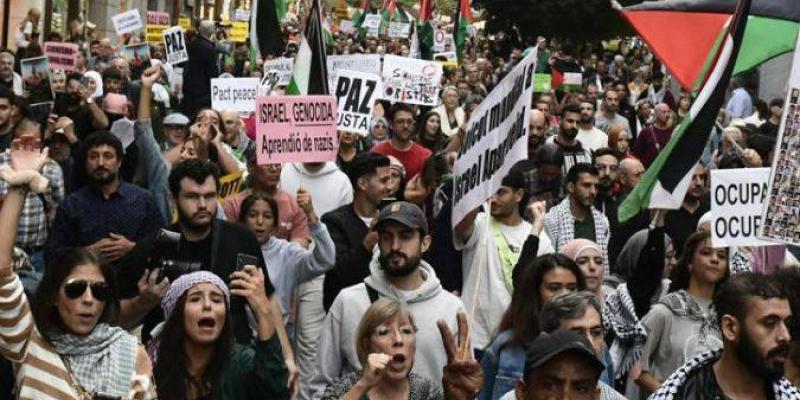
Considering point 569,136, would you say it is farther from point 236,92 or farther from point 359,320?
point 359,320

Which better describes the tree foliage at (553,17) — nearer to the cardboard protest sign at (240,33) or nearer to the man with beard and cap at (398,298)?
the cardboard protest sign at (240,33)

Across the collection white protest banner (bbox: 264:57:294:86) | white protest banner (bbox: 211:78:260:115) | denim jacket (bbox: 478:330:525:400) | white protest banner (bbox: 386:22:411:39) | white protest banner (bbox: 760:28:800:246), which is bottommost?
white protest banner (bbox: 386:22:411:39)

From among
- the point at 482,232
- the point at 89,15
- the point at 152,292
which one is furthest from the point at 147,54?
the point at 89,15

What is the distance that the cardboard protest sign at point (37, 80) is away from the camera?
593 inches

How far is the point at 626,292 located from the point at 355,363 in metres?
1.56

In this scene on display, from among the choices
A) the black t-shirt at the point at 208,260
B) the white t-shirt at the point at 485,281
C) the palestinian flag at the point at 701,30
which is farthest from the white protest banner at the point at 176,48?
the black t-shirt at the point at 208,260

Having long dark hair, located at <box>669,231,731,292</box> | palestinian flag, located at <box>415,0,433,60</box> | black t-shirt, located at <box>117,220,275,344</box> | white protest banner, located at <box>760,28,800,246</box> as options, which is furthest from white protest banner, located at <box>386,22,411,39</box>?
white protest banner, located at <box>760,28,800,246</box>

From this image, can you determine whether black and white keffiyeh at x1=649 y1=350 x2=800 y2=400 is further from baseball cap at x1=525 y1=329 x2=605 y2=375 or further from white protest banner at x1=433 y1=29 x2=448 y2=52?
white protest banner at x1=433 y1=29 x2=448 y2=52

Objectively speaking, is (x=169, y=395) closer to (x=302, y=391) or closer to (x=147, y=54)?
(x=302, y=391)

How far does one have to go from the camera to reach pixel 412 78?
18.0 meters

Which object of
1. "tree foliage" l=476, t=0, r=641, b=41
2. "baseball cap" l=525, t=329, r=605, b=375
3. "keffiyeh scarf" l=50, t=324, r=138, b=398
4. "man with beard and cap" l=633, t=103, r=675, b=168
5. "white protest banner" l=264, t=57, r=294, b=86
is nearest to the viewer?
"baseball cap" l=525, t=329, r=605, b=375

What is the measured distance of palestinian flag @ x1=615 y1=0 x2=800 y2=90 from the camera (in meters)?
9.91

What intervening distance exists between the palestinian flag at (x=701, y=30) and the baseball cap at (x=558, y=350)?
4.85m

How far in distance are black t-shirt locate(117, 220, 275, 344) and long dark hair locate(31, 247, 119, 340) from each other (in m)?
1.30
